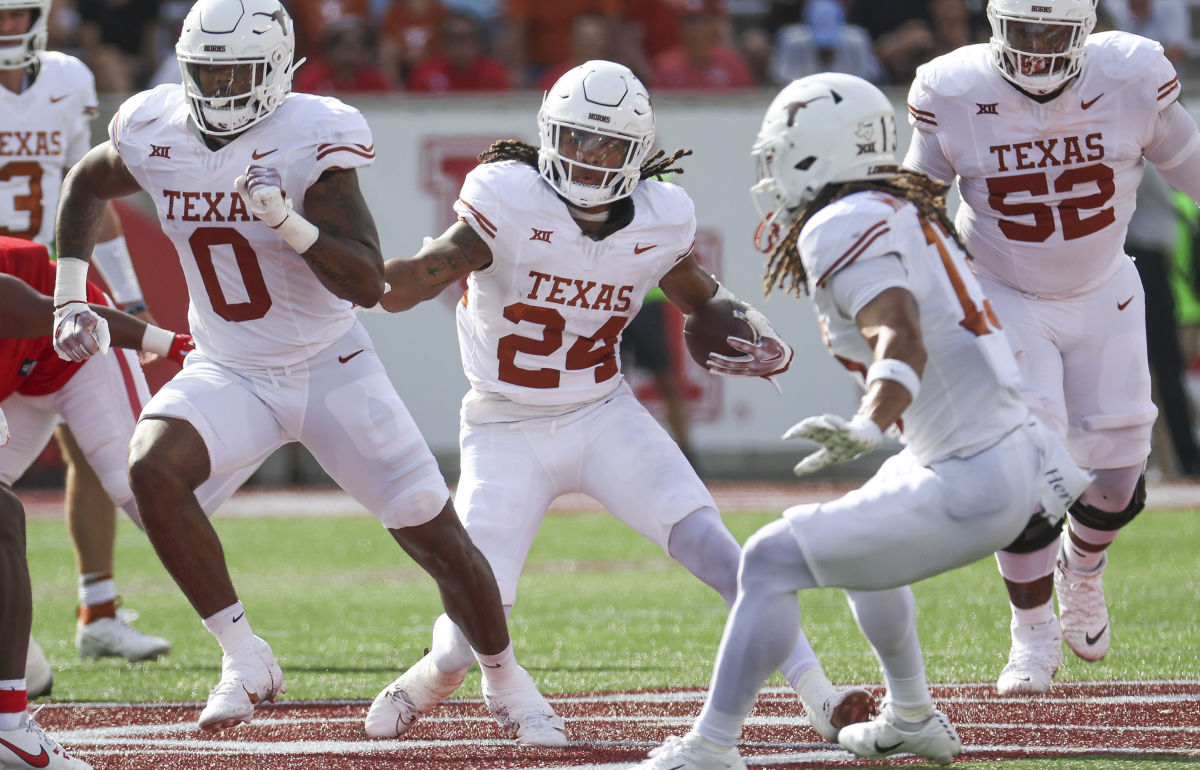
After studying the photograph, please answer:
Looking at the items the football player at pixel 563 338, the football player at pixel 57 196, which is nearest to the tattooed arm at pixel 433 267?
the football player at pixel 563 338

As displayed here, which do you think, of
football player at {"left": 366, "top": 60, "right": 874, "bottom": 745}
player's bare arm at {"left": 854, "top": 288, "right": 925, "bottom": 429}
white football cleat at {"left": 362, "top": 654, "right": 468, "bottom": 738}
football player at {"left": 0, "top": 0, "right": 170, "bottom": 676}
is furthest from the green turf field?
player's bare arm at {"left": 854, "top": 288, "right": 925, "bottom": 429}

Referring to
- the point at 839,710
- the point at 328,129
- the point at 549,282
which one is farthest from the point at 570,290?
the point at 839,710

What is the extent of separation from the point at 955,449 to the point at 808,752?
899 mm

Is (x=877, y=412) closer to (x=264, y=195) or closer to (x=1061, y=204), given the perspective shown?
(x=264, y=195)

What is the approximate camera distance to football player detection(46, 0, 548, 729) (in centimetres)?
414

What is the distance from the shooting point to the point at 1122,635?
583 centimetres

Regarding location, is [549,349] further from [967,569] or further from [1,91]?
[967,569]

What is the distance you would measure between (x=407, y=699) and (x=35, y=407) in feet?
5.62

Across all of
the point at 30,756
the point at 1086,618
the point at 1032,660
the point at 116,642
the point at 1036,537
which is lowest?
the point at 116,642

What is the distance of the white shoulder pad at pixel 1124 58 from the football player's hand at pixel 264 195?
2.32 metres

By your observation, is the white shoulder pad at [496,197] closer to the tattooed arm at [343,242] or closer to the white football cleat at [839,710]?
the tattooed arm at [343,242]

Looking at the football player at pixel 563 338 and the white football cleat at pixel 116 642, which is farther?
the white football cleat at pixel 116 642

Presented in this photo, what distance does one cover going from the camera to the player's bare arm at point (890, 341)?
3.31 metres

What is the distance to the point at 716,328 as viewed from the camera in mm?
4562
